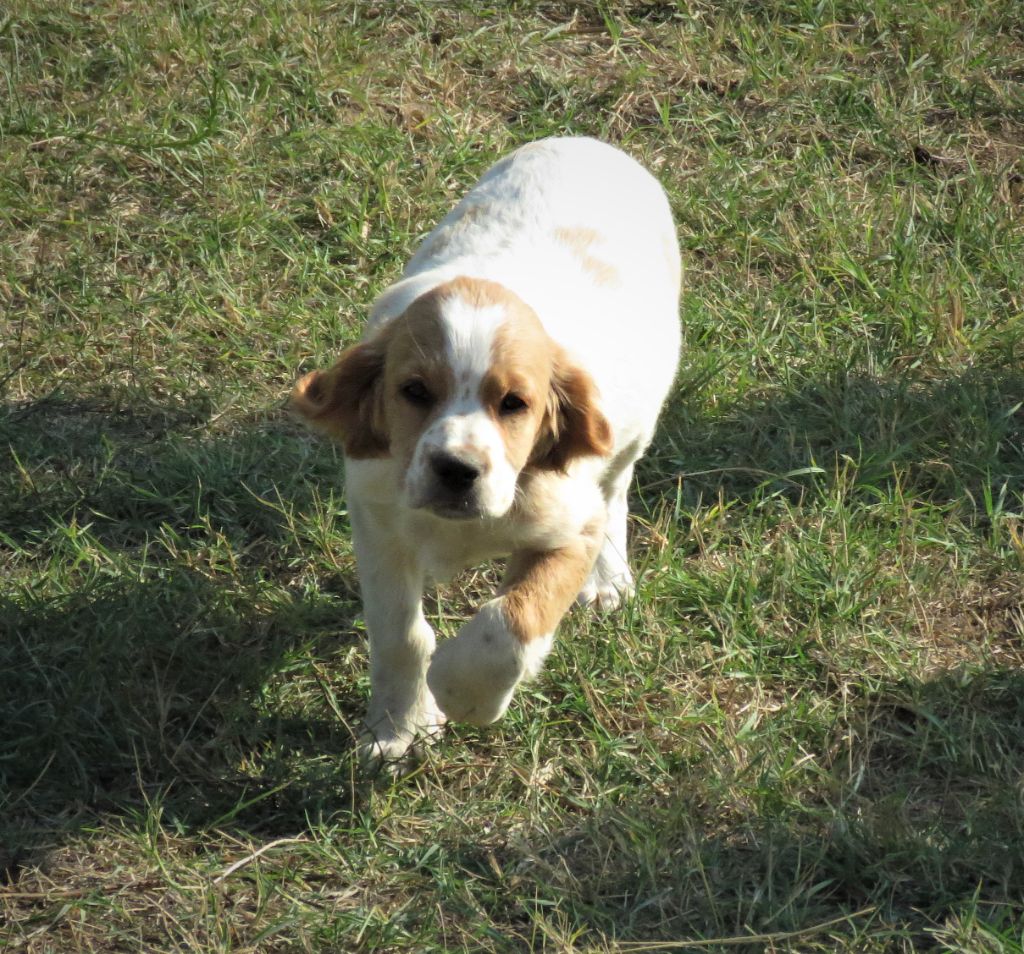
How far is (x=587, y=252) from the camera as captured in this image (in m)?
3.85

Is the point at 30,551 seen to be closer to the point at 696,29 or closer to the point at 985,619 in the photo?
the point at 985,619

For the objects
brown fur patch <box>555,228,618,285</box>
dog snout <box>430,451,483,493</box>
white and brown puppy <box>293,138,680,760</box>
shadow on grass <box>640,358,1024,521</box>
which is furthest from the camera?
shadow on grass <box>640,358,1024,521</box>

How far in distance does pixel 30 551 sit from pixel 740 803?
2.13 meters

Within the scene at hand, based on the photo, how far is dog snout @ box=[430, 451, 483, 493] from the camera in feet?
10.1

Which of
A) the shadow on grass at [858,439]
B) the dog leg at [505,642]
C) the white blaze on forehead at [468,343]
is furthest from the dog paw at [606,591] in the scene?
the white blaze on forehead at [468,343]

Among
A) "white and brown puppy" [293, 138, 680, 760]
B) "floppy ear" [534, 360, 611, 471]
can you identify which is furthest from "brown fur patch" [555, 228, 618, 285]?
"floppy ear" [534, 360, 611, 471]

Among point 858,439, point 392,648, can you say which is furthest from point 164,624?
point 858,439

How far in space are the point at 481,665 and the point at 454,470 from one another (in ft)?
1.51

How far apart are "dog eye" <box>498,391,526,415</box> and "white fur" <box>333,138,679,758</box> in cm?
7

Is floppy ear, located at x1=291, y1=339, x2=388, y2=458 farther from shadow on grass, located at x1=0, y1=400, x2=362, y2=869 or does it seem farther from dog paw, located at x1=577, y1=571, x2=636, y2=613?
dog paw, located at x1=577, y1=571, x2=636, y2=613

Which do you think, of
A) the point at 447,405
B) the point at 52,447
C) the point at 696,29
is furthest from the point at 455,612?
the point at 696,29

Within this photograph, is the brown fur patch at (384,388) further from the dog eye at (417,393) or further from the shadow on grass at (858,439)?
the shadow on grass at (858,439)

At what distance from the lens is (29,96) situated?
19.6 feet

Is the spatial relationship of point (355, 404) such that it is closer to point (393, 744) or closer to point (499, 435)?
point (499, 435)
